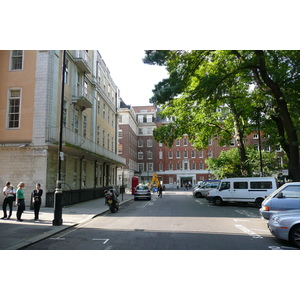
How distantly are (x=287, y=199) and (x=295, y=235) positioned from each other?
313cm

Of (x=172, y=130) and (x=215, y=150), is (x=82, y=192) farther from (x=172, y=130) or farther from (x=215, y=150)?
(x=215, y=150)

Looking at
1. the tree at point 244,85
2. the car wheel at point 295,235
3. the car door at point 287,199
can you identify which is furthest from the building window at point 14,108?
the car wheel at point 295,235

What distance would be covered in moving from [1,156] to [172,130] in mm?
15988

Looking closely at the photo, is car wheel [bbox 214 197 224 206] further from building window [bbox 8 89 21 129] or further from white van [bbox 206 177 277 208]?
building window [bbox 8 89 21 129]

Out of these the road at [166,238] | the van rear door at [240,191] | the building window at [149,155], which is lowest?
the road at [166,238]

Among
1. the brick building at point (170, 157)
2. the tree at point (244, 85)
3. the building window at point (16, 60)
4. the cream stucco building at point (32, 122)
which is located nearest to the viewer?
the tree at point (244, 85)

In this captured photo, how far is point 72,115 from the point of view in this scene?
2377cm

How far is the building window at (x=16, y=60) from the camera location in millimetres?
19500

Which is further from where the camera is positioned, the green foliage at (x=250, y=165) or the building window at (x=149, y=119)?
the building window at (x=149, y=119)

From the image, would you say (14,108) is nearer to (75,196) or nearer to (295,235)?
(75,196)

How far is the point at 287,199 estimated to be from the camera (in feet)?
34.3

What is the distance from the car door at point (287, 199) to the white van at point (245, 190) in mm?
9170

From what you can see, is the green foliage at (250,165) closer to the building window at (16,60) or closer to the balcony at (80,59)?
the balcony at (80,59)

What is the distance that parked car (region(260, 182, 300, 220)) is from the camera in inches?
406
